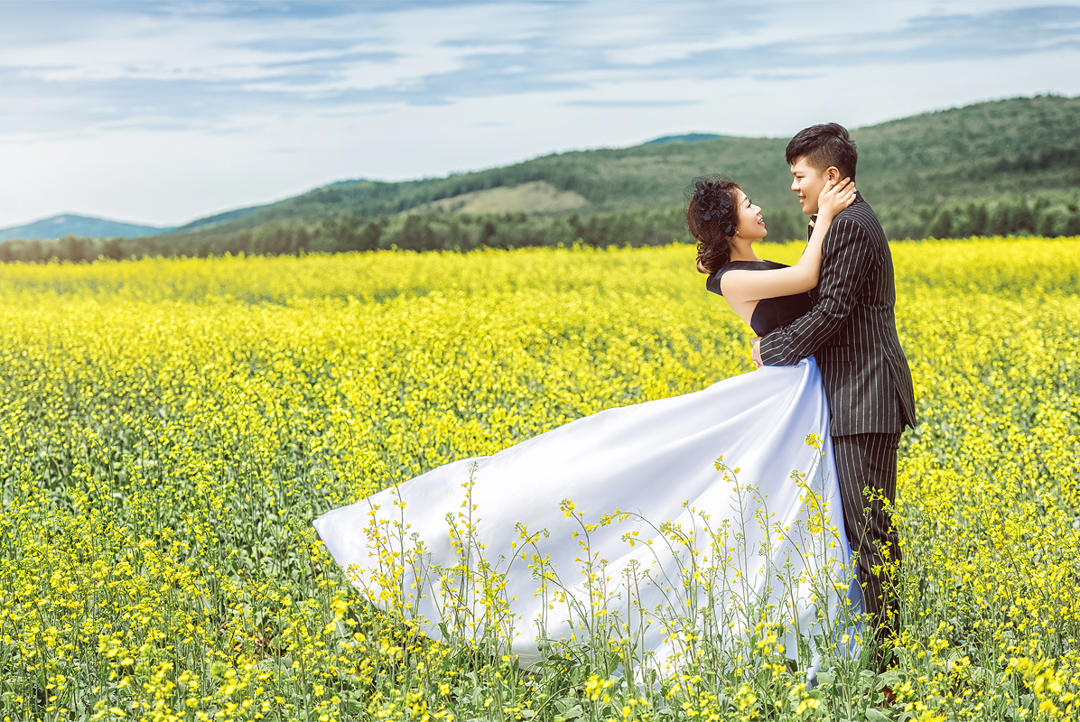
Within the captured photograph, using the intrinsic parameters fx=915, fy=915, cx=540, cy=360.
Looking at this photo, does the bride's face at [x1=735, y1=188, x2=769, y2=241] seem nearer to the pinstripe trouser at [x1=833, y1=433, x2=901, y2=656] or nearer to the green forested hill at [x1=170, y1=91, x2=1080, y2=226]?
the pinstripe trouser at [x1=833, y1=433, x2=901, y2=656]

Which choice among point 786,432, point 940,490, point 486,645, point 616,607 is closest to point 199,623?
point 486,645

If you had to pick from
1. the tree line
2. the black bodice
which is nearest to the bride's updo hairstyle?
the black bodice

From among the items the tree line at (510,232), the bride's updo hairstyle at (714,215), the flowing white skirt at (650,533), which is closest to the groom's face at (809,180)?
the bride's updo hairstyle at (714,215)

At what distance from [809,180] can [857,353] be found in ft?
2.65

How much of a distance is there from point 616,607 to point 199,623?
206 centimetres

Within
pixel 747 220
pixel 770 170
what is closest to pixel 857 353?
pixel 747 220

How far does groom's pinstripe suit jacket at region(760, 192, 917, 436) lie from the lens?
13.0 ft

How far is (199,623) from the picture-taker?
→ 452cm

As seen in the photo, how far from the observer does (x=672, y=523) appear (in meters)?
4.36

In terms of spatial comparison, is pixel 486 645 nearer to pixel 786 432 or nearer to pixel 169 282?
pixel 786 432

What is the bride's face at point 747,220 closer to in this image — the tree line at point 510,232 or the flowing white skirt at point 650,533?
the flowing white skirt at point 650,533

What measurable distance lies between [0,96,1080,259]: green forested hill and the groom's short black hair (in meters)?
26.9

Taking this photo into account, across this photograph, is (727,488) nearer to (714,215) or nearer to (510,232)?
(714,215)

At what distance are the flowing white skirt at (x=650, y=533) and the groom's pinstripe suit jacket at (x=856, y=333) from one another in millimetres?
132
